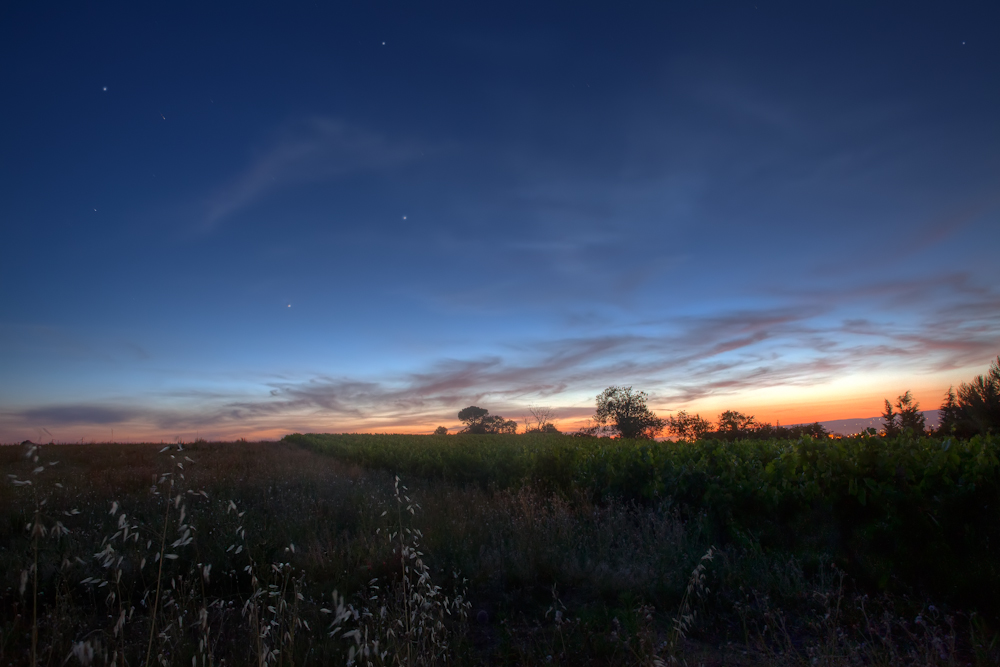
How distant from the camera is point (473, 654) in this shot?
182 inches

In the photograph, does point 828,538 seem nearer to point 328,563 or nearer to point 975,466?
point 975,466

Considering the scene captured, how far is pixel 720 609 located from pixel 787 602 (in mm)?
781

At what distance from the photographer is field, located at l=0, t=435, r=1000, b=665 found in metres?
4.04

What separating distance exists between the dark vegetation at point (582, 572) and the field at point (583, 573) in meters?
0.04

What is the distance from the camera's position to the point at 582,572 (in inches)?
241

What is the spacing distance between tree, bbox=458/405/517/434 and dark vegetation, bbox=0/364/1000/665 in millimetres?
51764

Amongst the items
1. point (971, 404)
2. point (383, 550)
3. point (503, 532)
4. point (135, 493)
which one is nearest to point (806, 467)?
point (503, 532)

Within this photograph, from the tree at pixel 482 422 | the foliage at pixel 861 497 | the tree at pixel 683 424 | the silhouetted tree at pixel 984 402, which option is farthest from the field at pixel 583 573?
the tree at pixel 482 422

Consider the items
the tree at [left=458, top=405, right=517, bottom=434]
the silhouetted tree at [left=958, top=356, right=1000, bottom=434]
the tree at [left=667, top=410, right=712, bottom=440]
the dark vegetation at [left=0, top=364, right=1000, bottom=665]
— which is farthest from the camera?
the tree at [left=458, top=405, right=517, bottom=434]

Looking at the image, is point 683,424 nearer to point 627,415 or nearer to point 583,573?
point 627,415

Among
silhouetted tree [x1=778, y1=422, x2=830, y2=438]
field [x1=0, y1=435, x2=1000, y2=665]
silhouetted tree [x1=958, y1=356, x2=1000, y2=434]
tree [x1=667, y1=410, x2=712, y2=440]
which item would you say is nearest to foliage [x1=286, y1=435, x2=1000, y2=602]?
field [x1=0, y1=435, x2=1000, y2=665]

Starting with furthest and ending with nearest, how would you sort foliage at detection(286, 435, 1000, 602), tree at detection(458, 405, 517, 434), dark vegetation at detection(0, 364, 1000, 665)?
tree at detection(458, 405, 517, 434), foliage at detection(286, 435, 1000, 602), dark vegetation at detection(0, 364, 1000, 665)

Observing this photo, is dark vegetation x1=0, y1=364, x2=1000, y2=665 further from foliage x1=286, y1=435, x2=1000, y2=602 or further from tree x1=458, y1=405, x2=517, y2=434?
tree x1=458, y1=405, x2=517, y2=434

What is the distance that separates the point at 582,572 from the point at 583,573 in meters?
0.03
